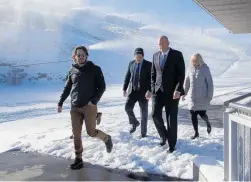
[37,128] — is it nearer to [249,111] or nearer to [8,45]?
[249,111]

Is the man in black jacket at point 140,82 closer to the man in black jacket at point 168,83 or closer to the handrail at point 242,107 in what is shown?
the man in black jacket at point 168,83

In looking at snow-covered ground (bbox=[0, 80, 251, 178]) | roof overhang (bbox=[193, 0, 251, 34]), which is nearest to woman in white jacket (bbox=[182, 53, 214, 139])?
snow-covered ground (bbox=[0, 80, 251, 178])

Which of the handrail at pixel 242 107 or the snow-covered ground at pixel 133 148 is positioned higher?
the handrail at pixel 242 107

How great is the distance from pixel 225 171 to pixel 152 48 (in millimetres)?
67640

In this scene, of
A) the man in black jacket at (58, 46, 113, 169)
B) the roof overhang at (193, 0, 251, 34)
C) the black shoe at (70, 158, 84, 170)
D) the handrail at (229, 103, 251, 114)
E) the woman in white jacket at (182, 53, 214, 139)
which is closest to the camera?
the handrail at (229, 103, 251, 114)

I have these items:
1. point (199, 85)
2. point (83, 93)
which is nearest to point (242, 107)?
point (83, 93)

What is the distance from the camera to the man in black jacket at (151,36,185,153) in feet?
17.1

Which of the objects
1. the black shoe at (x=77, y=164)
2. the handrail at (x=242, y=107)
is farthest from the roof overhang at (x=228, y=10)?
the handrail at (x=242, y=107)

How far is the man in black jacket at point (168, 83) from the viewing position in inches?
205

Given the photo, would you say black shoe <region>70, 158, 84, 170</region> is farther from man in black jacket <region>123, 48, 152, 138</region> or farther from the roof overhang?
the roof overhang

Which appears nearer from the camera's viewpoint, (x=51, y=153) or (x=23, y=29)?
(x=51, y=153)

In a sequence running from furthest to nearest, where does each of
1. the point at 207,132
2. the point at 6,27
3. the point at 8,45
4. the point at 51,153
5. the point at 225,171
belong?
the point at 6,27
the point at 8,45
the point at 207,132
the point at 51,153
the point at 225,171

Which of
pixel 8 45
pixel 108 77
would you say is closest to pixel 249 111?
pixel 108 77

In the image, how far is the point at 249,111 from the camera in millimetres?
2879
